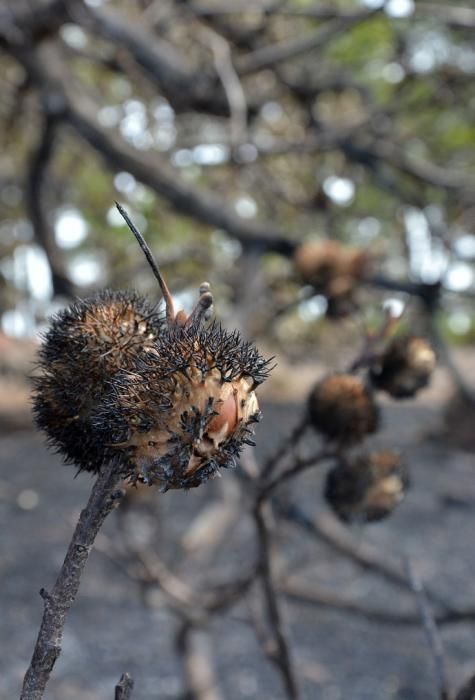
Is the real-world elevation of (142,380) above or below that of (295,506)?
below

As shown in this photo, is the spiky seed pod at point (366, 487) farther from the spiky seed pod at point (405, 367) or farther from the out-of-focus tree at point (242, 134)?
the out-of-focus tree at point (242, 134)

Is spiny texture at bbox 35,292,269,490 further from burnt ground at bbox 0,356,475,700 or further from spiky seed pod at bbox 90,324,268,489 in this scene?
burnt ground at bbox 0,356,475,700

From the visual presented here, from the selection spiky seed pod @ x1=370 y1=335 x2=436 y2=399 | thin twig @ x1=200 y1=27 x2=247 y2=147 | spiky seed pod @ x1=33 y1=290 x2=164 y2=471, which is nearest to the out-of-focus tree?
thin twig @ x1=200 y1=27 x2=247 y2=147

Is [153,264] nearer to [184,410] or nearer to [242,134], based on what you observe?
[184,410]

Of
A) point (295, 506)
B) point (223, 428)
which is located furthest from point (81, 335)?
point (295, 506)

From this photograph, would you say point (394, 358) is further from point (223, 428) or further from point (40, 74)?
point (40, 74)

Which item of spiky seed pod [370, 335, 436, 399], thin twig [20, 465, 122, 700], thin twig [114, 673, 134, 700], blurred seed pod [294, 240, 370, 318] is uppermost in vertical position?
blurred seed pod [294, 240, 370, 318]
